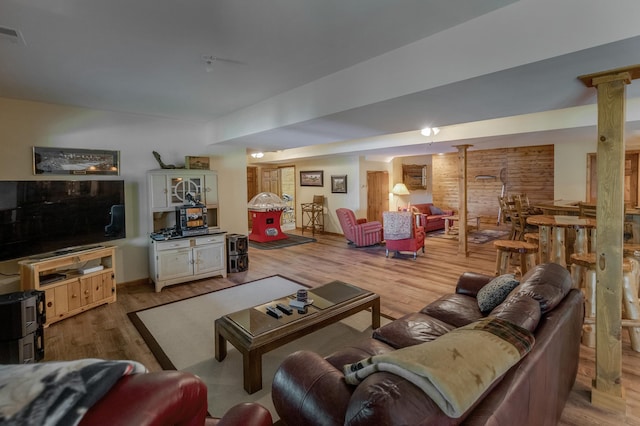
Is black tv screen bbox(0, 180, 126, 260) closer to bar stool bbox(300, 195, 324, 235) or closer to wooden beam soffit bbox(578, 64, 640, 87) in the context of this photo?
wooden beam soffit bbox(578, 64, 640, 87)

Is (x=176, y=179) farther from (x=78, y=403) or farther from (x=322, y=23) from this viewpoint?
(x=78, y=403)

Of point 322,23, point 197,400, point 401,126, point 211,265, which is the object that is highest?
point 322,23

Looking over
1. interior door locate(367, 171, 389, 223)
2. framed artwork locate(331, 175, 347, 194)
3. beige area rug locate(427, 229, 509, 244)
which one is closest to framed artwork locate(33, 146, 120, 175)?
framed artwork locate(331, 175, 347, 194)

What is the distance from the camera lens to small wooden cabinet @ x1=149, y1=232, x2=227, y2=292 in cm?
451

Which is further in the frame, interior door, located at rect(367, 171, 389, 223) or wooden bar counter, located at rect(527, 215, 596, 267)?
interior door, located at rect(367, 171, 389, 223)

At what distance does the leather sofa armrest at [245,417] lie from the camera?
3.93ft

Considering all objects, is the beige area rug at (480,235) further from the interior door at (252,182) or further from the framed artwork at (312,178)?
the interior door at (252,182)

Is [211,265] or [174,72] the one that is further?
[211,265]

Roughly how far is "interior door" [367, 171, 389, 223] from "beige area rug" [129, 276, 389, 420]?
5.21m

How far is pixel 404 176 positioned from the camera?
10.2 metres

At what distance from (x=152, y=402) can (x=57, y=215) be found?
4.14 metres

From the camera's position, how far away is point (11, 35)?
89.9 inches

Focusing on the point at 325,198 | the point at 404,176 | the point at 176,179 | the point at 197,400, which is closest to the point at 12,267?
the point at 176,179

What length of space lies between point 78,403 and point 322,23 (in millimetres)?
2397
